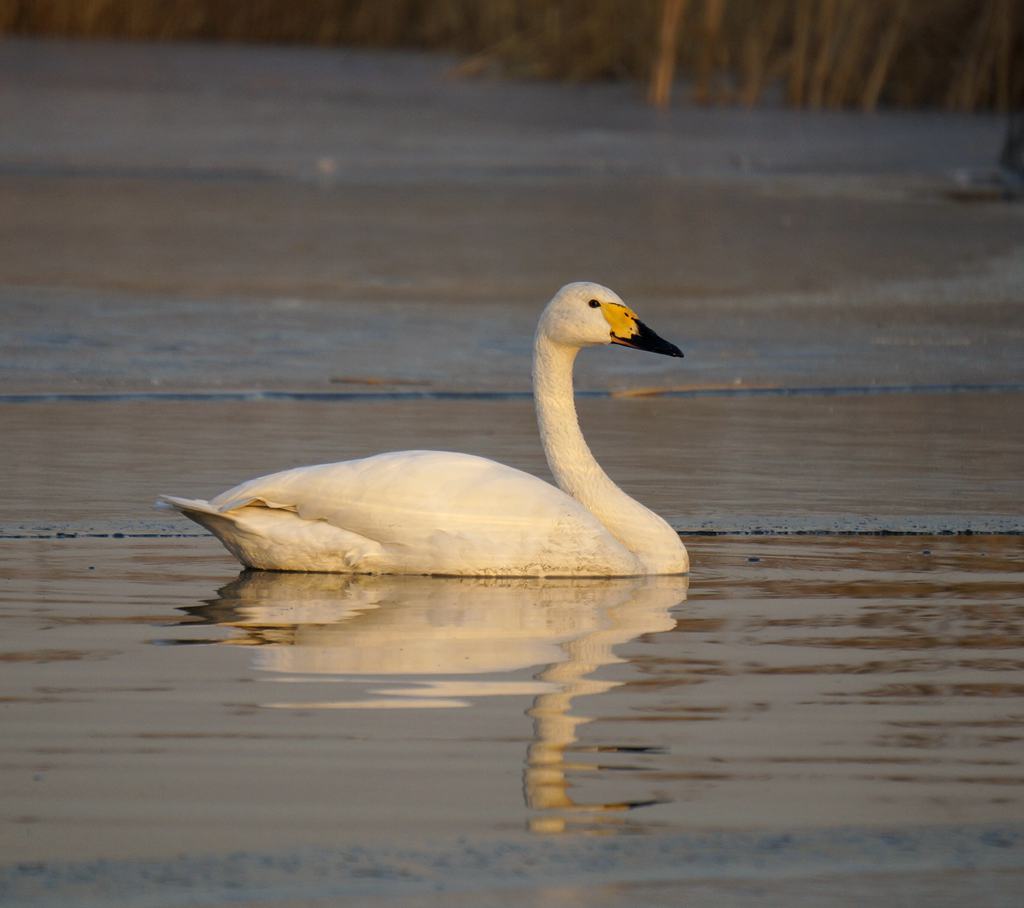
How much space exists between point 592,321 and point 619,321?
0.09 metres

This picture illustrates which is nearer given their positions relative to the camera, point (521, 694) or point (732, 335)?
point (521, 694)

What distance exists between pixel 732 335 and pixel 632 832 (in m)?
8.79

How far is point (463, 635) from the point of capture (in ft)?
19.2

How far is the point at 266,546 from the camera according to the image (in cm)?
673

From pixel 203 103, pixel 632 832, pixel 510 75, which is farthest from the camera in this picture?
pixel 510 75

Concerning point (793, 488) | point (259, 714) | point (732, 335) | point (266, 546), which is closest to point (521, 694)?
point (259, 714)

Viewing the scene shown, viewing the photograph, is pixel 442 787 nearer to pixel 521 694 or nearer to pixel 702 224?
pixel 521 694

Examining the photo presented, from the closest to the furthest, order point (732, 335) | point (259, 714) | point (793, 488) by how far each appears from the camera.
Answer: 1. point (259, 714)
2. point (793, 488)
3. point (732, 335)

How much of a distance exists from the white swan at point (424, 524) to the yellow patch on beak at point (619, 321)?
0.64 meters

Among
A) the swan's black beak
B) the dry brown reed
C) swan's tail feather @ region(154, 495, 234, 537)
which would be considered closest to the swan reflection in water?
swan's tail feather @ region(154, 495, 234, 537)

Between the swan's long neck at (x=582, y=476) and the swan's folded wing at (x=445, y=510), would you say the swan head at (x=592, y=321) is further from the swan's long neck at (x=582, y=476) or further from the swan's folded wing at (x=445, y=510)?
the swan's folded wing at (x=445, y=510)

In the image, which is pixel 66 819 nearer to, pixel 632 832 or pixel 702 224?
pixel 632 832

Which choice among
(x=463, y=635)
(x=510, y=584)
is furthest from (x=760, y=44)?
(x=463, y=635)

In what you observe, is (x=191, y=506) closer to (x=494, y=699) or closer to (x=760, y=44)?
(x=494, y=699)
